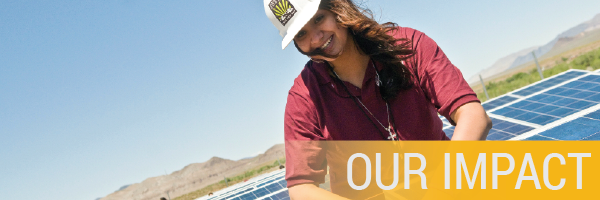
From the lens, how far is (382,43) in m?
1.81

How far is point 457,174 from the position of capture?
4.81ft

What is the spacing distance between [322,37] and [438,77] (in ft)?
1.49

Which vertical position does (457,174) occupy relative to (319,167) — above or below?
below

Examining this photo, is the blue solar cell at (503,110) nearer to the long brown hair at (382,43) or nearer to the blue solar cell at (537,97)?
the blue solar cell at (537,97)

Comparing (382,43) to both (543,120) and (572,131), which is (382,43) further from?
(543,120)

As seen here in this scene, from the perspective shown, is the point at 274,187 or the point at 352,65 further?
the point at 274,187

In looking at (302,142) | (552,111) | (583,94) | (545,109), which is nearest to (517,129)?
(552,111)

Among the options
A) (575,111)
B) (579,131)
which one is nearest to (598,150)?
(579,131)

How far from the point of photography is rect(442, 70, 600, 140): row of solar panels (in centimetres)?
649

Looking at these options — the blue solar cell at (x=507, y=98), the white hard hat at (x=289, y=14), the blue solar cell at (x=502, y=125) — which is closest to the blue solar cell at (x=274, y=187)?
the blue solar cell at (x=502, y=125)

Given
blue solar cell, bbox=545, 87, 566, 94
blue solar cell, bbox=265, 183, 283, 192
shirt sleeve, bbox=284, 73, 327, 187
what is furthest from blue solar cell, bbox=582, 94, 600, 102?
shirt sleeve, bbox=284, 73, 327, 187

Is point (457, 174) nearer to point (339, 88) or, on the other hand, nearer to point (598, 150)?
point (339, 88)

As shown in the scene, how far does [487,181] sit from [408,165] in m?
0.45

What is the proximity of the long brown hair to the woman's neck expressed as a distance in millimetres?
56
